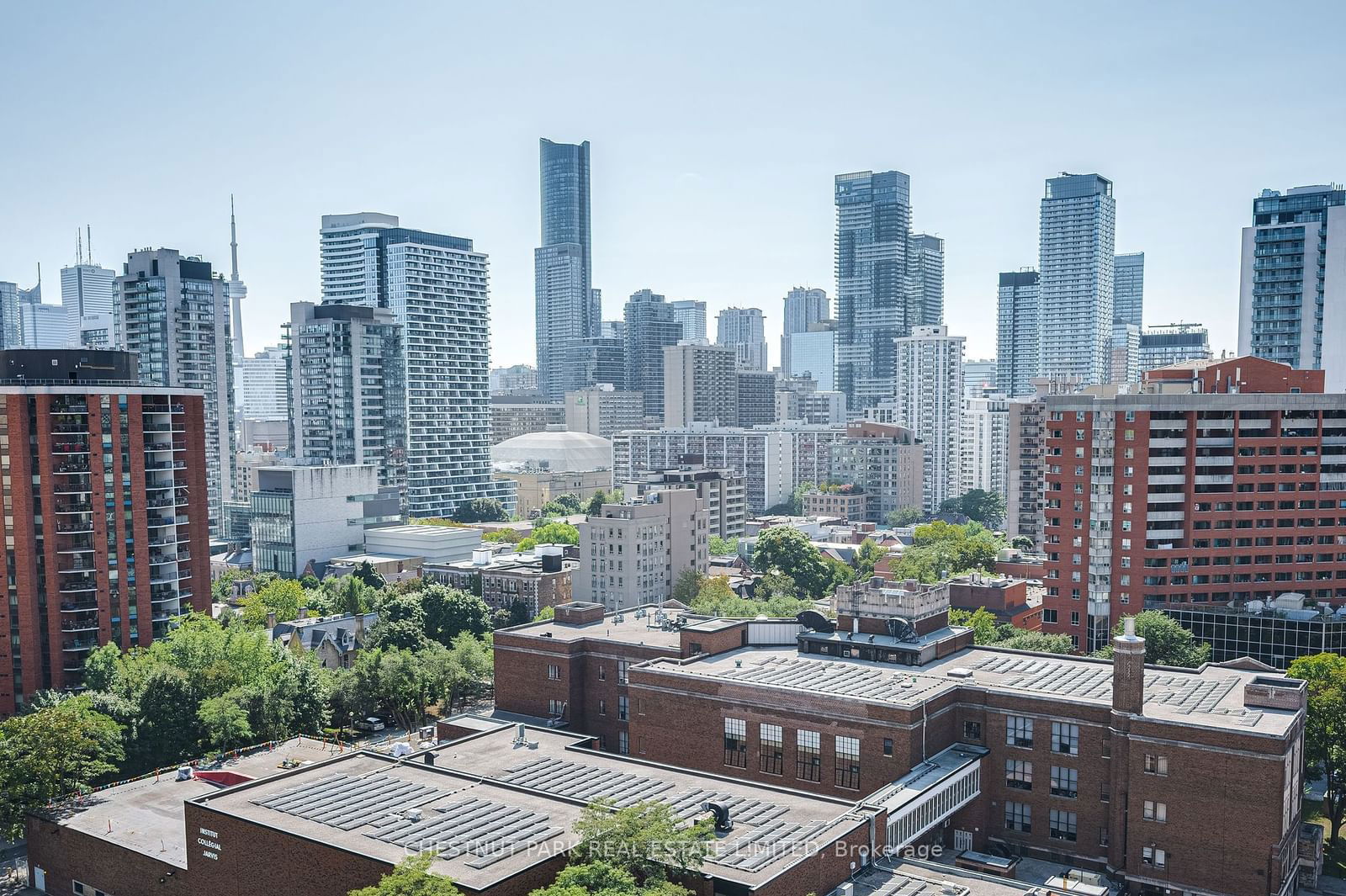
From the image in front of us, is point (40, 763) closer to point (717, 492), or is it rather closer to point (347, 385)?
point (717, 492)

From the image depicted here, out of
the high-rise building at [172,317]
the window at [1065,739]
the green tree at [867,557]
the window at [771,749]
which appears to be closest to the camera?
the window at [1065,739]

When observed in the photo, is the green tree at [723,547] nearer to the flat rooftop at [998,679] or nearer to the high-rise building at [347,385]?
the high-rise building at [347,385]

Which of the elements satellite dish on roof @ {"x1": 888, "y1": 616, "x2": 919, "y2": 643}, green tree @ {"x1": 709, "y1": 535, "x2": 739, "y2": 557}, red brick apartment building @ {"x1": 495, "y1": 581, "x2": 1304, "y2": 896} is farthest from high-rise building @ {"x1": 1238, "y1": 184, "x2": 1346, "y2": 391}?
satellite dish on roof @ {"x1": 888, "y1": 616, "x2": 919, "y2": 643}

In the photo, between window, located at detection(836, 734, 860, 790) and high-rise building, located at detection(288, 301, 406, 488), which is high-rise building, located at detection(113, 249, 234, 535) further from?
window, located at detection(836, 734, 860, 790)

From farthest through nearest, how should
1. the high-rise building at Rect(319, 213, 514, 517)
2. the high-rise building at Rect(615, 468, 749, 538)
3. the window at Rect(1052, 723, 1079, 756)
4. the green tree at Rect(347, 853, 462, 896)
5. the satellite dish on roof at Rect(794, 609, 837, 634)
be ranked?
1. the high-rise building at Rect(319, 213, 514, 517)
2. the high-rise building at Rect(615, 468, 749, 538)
3. the satellite dish on roof at Rect(794, 609, 837, 634)
4. the window at Rect(1052, 723, 1079, 756)
5. the green tree at Rect(347, 853, 462, 896)

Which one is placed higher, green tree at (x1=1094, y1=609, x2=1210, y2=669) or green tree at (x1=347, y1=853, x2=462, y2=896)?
green tree at (x1=347, y1=853, x2=462, y2=896)

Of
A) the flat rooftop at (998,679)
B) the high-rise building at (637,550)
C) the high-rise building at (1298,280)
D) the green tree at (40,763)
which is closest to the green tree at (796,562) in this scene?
the high-rise building at (637,550)

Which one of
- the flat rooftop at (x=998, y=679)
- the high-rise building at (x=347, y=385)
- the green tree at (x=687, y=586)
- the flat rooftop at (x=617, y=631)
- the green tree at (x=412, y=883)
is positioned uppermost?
the high-rise building at (x=347, y=385)

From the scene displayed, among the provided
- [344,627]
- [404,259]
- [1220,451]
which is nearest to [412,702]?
[344,627]
